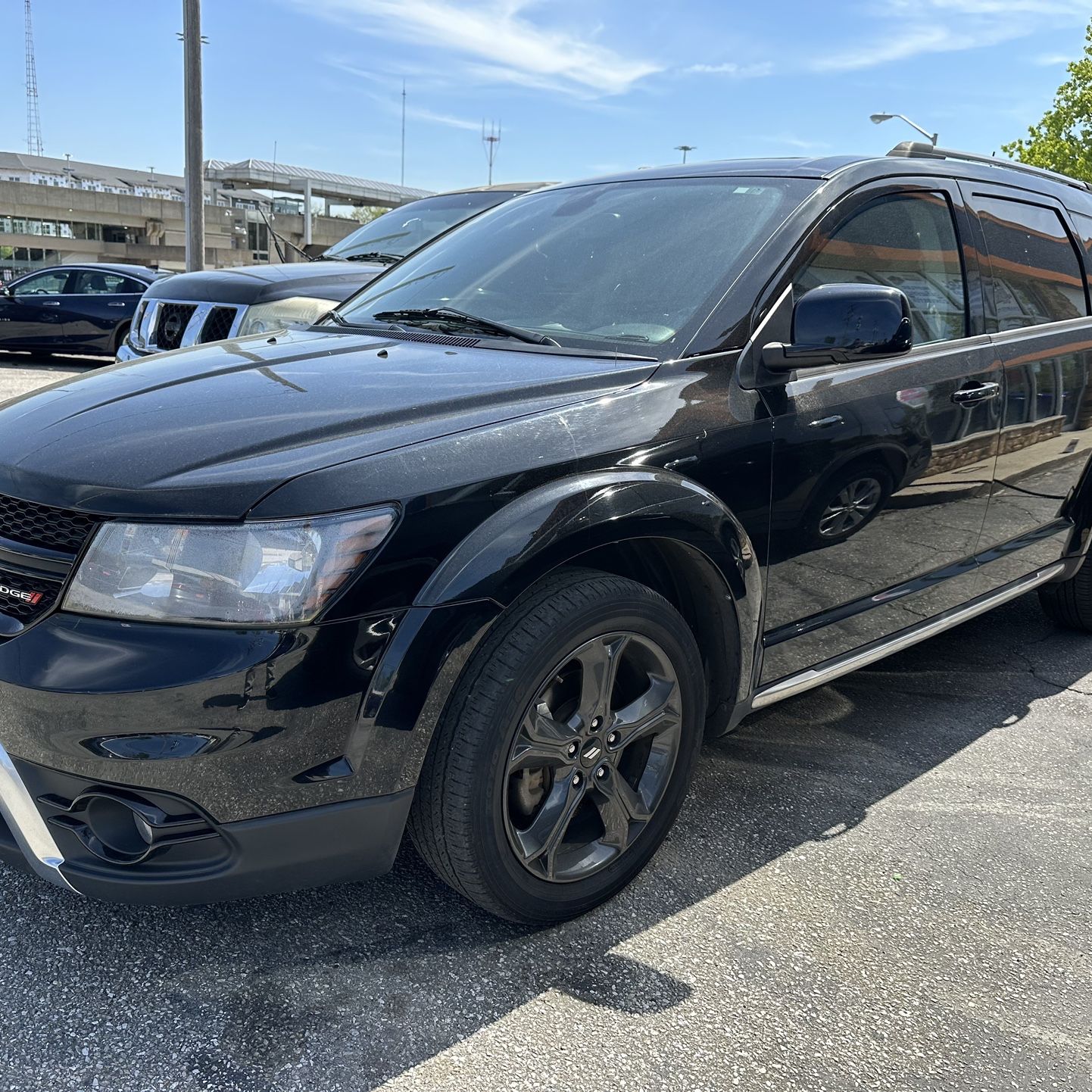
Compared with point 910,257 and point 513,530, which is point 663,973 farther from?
point 910,257

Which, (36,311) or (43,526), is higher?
(43,526)

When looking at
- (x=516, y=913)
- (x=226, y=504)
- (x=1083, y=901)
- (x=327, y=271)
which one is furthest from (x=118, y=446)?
(x=327, y=271)

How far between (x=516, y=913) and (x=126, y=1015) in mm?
807

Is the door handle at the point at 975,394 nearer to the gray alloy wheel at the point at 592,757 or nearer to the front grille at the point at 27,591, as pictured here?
the gray alloy wheel at the point at 592,757

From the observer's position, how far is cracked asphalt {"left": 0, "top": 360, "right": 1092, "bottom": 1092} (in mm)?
2020

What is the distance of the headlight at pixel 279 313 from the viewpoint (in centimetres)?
614

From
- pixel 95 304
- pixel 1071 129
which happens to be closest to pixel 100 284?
pixel 95 304

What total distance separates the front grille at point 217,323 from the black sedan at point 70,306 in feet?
30.4

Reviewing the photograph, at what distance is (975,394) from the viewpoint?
3.29 m

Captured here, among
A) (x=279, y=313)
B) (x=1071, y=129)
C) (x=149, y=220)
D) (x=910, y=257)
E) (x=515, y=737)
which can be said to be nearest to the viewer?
(x=515, y=737)

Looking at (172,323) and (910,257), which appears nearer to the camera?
(910,257)

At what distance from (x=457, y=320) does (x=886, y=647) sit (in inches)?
64.3

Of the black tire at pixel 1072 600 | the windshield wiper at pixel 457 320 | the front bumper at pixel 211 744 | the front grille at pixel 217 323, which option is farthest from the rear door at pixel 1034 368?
the front grille at pixel 217 323

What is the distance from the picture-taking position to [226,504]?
1.93 m
